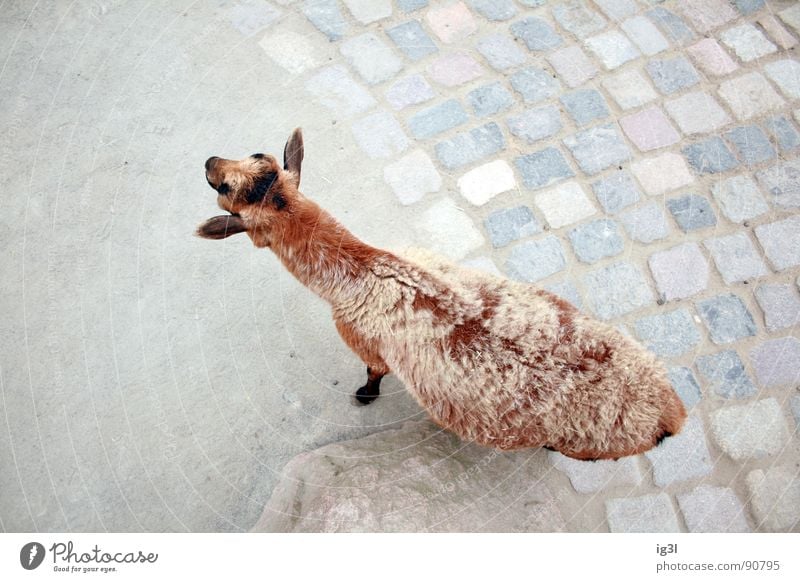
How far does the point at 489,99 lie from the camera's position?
5.88m

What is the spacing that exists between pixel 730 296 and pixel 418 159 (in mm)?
2874

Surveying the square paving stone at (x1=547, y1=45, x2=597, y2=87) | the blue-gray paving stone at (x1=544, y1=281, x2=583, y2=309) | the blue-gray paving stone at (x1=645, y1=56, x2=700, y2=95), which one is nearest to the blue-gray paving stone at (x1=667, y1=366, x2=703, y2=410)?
the blue-gray paving stone at (x1=544, y1=281, x2=583, y2=309)

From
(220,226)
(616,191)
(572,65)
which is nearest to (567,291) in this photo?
(616,191)

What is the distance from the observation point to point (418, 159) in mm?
5676

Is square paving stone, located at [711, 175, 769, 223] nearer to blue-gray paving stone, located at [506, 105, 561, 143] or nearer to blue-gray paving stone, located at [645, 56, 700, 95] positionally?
blue-gray paving stone, located at [645, 56, 700, 95]

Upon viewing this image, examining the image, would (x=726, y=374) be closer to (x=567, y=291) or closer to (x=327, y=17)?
(x=567, y=291)

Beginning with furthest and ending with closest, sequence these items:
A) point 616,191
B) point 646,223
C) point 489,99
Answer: point 489,99 < point 616,191 < point 646,223

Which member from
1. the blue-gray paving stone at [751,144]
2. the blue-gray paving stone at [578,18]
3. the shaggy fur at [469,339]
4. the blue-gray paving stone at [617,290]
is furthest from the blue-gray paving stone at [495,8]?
the shaggy fur at [469,339]

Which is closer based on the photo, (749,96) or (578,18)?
(749,96)

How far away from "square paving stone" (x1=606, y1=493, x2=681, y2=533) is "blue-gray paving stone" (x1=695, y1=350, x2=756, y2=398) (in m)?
0.96

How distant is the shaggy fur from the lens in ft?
11.7

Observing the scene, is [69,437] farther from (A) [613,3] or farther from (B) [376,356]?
(A) [613,3]

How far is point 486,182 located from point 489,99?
0.89 m
